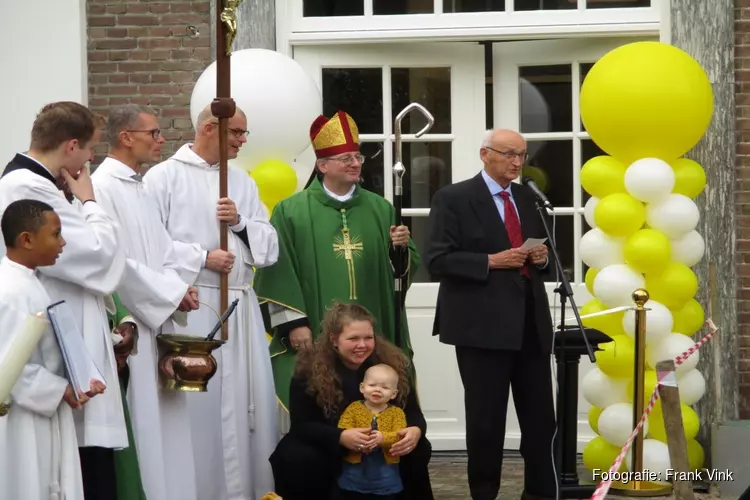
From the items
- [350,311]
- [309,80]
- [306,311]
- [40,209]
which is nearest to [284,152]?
[309,80]

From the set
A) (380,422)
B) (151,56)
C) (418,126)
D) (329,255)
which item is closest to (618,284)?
(329,255)

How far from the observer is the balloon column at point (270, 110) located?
747cm

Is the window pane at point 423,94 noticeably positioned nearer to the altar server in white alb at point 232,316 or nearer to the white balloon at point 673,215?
the white balloon at point 673,215

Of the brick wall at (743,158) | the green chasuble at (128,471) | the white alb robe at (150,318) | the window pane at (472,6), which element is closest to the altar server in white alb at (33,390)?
the green chasuble at (128,471)

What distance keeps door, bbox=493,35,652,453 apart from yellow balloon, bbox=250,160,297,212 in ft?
5.62

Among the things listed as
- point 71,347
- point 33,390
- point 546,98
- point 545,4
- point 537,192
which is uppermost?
point 545,4

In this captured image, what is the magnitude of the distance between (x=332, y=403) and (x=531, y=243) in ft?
4.25

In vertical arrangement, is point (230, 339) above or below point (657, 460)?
above

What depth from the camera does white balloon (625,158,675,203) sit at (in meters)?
7.20

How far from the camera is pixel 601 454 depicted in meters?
7.58

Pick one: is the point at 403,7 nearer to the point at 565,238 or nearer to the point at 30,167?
the point at 565,238

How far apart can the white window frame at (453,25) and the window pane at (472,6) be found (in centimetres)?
5

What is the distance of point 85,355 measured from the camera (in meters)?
5.07

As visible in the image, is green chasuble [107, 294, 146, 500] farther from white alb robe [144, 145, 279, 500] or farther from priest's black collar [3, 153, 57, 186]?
white alb robe [144, 145, 279, 500]
